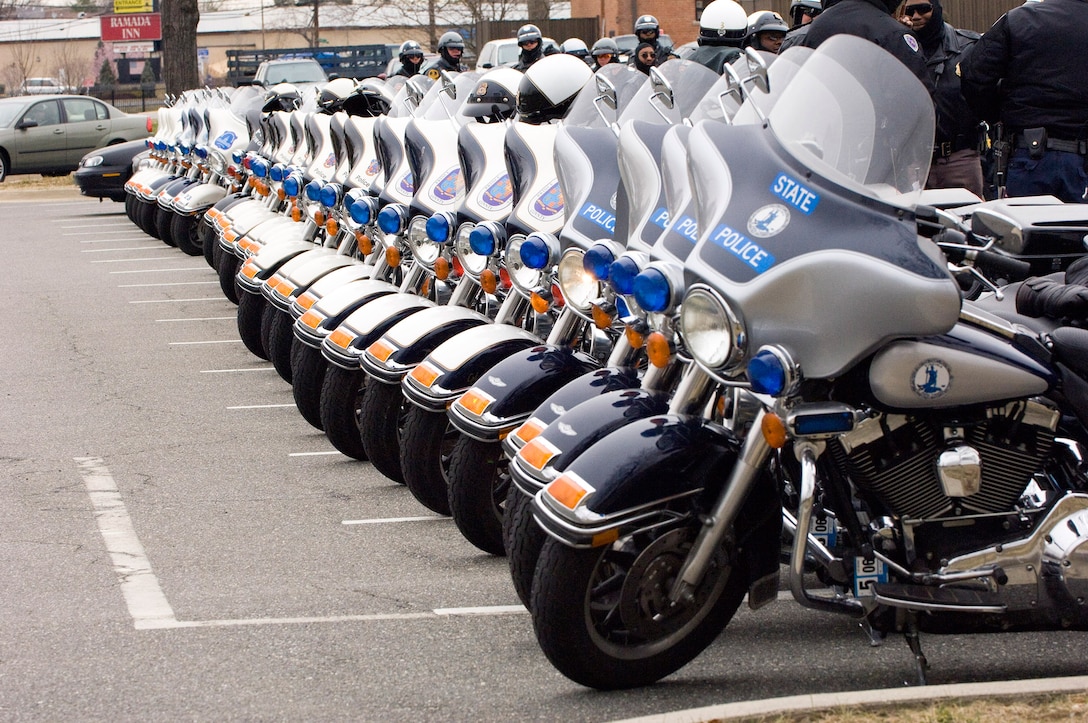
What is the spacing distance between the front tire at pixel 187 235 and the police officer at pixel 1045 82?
9496 mm

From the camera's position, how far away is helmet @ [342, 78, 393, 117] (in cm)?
914

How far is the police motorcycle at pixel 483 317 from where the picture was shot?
5.68 m

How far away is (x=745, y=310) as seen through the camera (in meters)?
3.73

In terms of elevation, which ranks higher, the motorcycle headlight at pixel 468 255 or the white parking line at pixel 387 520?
the motorcycle headlight at pixel 468 255

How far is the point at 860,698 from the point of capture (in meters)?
3.73

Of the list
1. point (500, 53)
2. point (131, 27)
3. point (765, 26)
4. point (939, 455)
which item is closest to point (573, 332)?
point (939, 455)

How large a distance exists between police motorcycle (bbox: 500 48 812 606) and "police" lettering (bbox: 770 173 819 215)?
319mm

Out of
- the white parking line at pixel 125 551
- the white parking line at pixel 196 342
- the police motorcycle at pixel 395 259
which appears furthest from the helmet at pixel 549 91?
the white parking line at pixel 196 342

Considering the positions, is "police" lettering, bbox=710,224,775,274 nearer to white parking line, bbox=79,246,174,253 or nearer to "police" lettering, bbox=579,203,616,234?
"police" lettering, bbox=579,203,616,234

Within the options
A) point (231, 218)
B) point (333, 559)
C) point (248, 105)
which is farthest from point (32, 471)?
point (248, 105)

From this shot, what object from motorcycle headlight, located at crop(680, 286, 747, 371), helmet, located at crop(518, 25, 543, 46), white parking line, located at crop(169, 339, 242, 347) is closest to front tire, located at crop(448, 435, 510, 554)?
motorcycle headlight, located at crop(680, 286, 747, 371)

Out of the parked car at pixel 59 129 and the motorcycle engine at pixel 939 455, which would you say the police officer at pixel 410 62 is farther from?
the motorcycle engine at pixel 939 455

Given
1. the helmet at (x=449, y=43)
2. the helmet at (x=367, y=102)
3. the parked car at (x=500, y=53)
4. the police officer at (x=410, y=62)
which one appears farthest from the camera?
the parked car at (x=500, y=53)

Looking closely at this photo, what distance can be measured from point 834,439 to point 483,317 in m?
2.55
